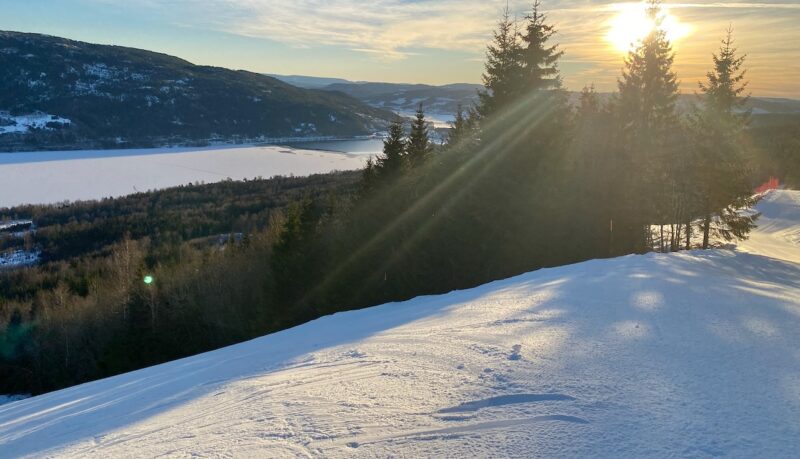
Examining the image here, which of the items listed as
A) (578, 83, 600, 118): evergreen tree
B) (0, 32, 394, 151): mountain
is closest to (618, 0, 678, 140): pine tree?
(578, 83, 600, 118): evergreen tree

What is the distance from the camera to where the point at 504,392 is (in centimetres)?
437

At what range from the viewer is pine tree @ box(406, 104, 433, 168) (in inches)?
1142

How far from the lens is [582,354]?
5199 mm

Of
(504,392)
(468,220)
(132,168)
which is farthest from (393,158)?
(132,168)

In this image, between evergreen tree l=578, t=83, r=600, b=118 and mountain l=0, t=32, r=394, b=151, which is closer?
evergreen tree l=578, t=83, r=600, b=118

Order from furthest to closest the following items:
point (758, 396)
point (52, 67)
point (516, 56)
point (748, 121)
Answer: point (52, 67) → point (748, 121) → point (516, 56) → point (758, 396)

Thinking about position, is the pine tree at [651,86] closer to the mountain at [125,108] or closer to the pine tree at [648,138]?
the pine tree at [648,138]

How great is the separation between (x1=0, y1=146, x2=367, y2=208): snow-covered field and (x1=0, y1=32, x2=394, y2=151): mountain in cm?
2205

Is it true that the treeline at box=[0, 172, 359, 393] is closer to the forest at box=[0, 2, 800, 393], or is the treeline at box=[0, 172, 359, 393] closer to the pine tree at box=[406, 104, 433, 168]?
the forest at box=[0, 2, 800, 393]

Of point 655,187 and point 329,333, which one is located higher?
point 655,187

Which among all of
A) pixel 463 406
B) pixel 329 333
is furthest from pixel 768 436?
pixel 329 333

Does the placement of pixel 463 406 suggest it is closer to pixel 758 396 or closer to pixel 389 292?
pixel 758 396

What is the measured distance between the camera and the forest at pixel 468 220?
2217 centimetres

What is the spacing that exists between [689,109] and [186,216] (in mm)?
62540
